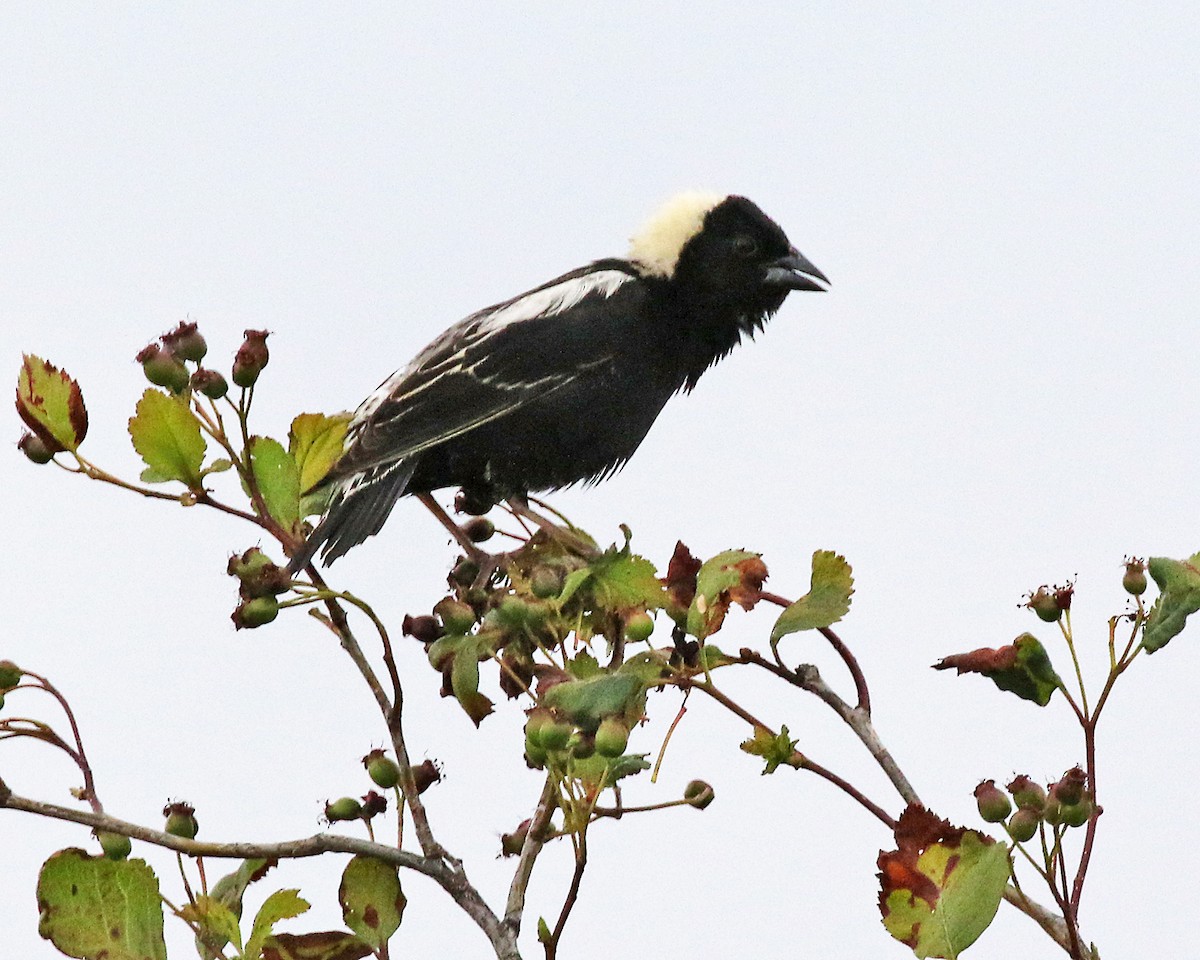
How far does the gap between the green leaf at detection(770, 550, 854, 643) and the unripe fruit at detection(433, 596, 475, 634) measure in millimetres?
557

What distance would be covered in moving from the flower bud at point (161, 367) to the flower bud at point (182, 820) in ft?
1.81

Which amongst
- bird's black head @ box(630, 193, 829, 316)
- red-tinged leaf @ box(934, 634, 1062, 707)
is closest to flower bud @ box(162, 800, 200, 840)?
red-tinged leaf @ box(934, 634, 1062, 707)

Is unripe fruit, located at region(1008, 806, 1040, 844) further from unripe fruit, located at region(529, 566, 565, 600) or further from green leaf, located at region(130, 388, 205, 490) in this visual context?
green leaf, located at region(130, 388, 205, 490)

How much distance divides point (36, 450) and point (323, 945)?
0.76 meters

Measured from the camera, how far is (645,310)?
4836mm

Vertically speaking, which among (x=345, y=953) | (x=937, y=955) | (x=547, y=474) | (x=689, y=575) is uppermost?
(x=547, y=474)

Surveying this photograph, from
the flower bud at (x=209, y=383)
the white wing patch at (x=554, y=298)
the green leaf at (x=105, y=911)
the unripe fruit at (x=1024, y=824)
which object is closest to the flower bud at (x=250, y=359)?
the flower bud at (x=209, y=383)

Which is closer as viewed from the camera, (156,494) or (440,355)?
(156,494)

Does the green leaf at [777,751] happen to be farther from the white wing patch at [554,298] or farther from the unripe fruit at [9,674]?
the white wing patch at [554,298]

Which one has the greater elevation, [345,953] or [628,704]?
[628,704]

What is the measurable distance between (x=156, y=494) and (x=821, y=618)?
0.87 metres

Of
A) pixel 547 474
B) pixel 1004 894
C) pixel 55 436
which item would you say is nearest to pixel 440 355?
pixel 547 474

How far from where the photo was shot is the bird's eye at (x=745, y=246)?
201 inches

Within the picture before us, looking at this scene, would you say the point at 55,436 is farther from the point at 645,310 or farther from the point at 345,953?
the point at 645,310
